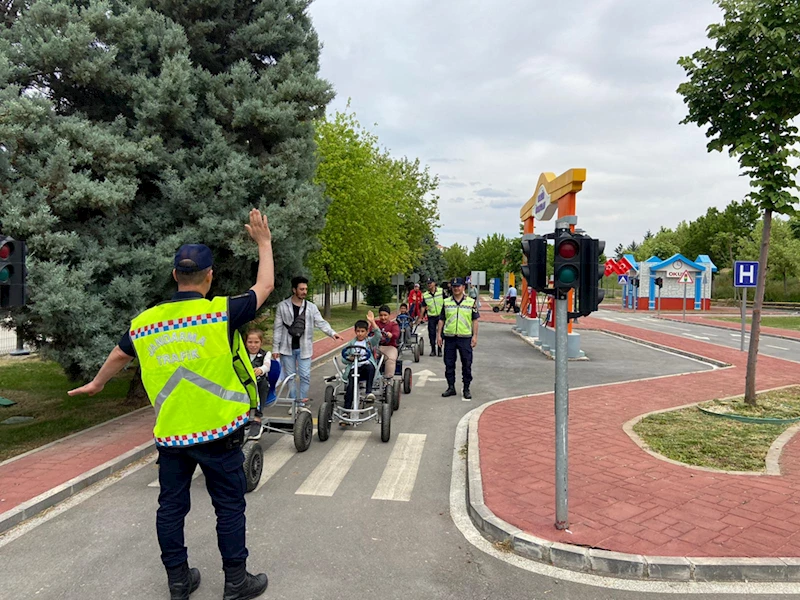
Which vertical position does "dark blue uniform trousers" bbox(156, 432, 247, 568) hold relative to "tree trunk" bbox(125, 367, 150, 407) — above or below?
above

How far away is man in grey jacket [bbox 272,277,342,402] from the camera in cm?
779

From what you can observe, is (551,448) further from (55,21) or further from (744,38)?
(55,21)

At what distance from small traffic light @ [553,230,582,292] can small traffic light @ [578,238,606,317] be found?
4 cm

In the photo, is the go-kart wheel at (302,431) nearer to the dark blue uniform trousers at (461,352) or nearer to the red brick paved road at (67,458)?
the red brick paved road at (67,458)

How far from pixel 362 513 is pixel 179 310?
2.60 meters

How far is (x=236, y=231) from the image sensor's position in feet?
27.0

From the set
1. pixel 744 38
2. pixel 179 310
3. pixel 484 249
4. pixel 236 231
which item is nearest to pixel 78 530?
pixel 179 310

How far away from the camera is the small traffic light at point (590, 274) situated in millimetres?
4176

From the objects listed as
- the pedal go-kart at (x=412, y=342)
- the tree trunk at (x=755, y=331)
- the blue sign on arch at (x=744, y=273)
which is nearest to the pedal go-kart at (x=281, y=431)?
the pedal go-kart at (x=412, y=342)

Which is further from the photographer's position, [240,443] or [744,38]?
[744,38]

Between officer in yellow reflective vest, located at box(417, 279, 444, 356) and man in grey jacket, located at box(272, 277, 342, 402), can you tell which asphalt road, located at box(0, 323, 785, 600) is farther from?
officer in yellow reflective vest, located at box(417, 279, 444, 356)

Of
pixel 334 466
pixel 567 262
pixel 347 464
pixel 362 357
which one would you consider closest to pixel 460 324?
pixel 362 357

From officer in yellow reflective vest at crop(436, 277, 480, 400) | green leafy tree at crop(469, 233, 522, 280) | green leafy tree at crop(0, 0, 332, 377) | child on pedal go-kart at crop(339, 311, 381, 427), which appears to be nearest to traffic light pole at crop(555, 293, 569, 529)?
child on pedal go-kart at crop(339, 311, 381, 427)

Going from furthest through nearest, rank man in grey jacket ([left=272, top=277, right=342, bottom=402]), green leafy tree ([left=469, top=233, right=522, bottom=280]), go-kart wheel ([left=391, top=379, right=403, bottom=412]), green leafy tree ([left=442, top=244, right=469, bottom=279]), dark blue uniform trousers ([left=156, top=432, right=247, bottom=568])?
green leafy tree ([left=442, top=244, right=469, bottom=279]) < green leafy tree ([left=469, top=233, right=522, bottom=280]) < go-kart wheel ([left=391, top=379, right=403, bottom=412]) < man in grey jacket ([left=272, top=277, right=342, bottom=402]) < dark blue uniform trousers ([left=156, top=432, right=247, bottom=568])
